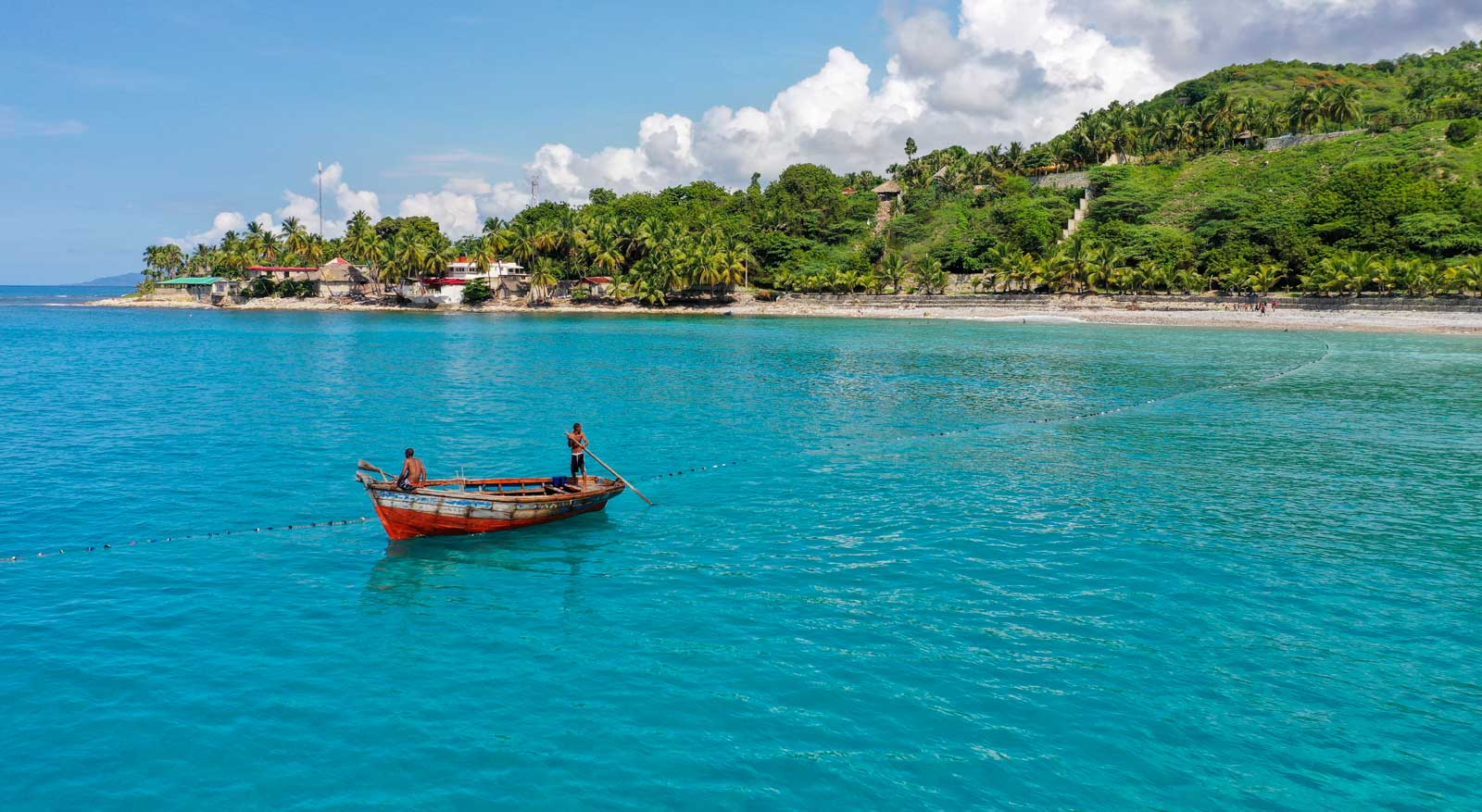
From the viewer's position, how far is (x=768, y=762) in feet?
37.9

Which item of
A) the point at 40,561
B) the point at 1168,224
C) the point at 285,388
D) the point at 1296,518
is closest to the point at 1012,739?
the point at 1296,518

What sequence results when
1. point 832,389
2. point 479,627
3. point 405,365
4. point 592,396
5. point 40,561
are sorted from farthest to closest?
point 405,365, point 832,389, point 592,396, point 40,561, point 479,627

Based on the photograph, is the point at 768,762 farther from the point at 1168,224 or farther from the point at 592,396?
the point at 1168,224

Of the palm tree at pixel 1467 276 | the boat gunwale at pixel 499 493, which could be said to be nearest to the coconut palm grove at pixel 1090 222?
the palm tree at pixel 1467 276

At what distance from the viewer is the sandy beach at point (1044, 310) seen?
273 feet

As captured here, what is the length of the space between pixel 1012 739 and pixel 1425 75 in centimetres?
20554

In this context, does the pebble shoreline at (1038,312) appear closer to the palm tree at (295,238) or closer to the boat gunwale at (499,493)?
the palm tree at (295,238)

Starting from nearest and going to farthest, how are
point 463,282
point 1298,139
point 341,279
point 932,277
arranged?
point 932,277 < point 1298,139 < point 463,282 < point 341,279

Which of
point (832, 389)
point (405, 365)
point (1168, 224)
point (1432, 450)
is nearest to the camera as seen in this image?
point (1432, 450)

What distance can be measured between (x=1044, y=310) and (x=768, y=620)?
99.5 metres

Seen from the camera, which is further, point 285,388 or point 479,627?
point 285,388

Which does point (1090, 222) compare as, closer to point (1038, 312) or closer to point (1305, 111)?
point (1038, 312)

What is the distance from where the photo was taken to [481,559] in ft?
64.8

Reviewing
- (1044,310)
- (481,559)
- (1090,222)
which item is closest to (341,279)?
(1044,310)
